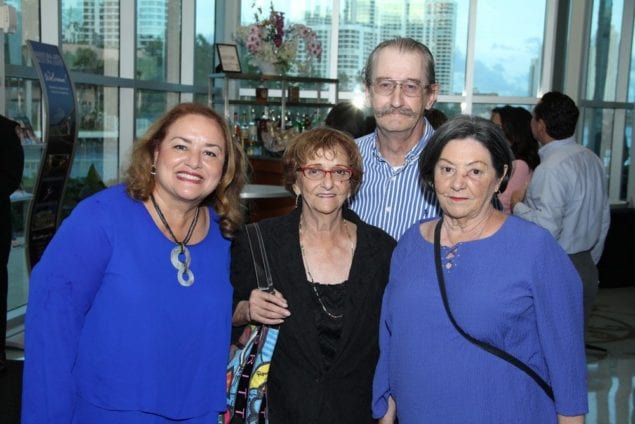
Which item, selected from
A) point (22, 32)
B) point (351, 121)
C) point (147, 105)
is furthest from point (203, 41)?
point (351, 121)

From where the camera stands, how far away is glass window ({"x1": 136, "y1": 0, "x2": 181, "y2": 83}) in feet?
24.7

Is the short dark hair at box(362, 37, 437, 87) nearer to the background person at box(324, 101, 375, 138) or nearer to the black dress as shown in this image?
the black dress

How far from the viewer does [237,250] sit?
2314mm

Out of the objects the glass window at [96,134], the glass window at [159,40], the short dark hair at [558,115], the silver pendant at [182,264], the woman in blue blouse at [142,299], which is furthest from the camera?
the glass window at [159,40]

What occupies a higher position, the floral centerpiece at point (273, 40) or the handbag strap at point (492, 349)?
the floral centerpiece at point (273, 40)

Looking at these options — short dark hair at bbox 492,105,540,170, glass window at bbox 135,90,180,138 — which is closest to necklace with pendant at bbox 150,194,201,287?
short dark hair at bbox 492,105,540,170

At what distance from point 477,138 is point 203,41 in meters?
7.68

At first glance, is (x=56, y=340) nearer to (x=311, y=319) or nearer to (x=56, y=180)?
(x=311, y=319)

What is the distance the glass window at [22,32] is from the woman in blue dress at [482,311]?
4.52 metres

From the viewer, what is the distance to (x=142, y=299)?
1940mm

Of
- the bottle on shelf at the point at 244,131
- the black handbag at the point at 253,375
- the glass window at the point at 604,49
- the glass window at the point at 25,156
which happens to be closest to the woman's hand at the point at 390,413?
the black handbag at the point at 253,375

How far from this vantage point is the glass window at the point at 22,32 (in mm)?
5551

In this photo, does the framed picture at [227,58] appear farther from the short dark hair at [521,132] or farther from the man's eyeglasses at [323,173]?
the man's eyeglasses at [323,173]

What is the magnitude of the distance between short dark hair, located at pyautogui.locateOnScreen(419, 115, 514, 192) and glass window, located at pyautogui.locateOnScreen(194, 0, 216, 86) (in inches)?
285
